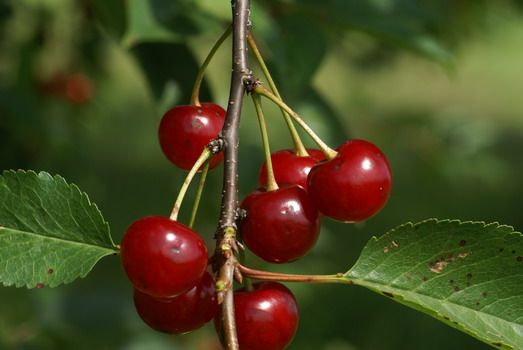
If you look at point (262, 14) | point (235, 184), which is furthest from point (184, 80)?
point (235, 184)

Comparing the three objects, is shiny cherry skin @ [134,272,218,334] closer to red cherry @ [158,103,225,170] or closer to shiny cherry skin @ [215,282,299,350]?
shiny cherry skin @ [215,282,299,350]

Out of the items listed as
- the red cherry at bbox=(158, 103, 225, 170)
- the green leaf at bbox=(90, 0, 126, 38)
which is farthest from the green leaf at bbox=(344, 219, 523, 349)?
the green leaf at bbox=(90, 0, 126, 38)

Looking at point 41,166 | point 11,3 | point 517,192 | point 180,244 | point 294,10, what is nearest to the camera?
point 180,244

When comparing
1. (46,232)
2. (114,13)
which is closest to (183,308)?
(46,232)

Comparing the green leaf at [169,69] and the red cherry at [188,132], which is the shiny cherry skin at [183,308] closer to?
the red cherry at [188,132]

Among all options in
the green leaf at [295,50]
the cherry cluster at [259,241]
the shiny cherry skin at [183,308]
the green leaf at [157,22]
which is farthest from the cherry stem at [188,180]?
the green leaf at [295,50]

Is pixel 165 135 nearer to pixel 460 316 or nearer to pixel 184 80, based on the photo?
pixel 460 316
